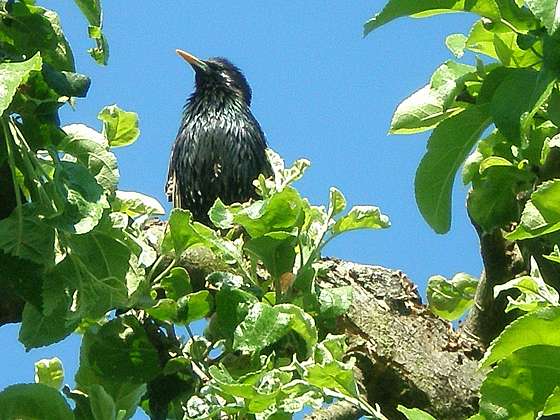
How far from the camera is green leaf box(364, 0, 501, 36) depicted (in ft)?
4.41

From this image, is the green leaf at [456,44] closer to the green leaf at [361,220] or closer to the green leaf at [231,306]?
the green leaf at [361,220]

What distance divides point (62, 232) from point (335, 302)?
49 centimetres

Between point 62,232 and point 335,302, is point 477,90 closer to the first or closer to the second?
point 335,302

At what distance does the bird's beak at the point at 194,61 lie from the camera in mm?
8336

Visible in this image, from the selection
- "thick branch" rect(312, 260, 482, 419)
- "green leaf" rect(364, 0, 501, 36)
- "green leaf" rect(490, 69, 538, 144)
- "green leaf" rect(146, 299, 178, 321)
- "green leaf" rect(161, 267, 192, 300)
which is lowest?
"thick branch" rect(312, 260, 482, 419)

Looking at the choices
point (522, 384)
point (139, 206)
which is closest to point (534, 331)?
point (522, 384)

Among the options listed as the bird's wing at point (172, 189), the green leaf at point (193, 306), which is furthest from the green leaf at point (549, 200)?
the bird's wing at point (172, 189)

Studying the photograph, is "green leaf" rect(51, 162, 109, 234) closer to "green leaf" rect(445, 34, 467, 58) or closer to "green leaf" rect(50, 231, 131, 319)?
"green leaf" rect(50, 231, 131, 319)

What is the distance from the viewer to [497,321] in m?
2.33

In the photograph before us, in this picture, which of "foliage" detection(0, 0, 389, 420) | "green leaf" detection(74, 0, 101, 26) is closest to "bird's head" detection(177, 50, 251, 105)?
"foliage" detection(0, 0, 389, 420)

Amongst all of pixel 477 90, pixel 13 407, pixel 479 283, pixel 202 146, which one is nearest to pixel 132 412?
pixel 13 407

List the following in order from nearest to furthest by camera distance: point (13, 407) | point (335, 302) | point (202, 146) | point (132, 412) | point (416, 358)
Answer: point (13, 407) < point (132, 412) < point (335, 302) < point (416, 358) < point (202, 146)

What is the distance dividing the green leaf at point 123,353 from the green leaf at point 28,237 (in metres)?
0.32

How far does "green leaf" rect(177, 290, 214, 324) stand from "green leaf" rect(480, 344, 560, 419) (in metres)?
0.62
